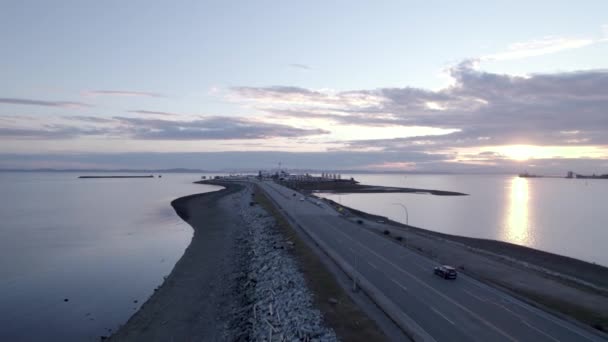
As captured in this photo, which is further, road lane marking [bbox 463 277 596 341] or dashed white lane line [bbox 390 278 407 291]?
dashed white lane line [bbox 390 278 407 291]

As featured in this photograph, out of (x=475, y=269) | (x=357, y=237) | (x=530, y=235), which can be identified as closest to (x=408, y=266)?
(x=475, y=269)

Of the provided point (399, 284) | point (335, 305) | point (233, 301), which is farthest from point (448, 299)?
point (233, 301)

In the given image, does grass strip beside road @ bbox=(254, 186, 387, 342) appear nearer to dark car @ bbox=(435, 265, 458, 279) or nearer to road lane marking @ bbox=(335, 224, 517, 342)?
road lane marking @ bbox=(335, 224, 517, 342)

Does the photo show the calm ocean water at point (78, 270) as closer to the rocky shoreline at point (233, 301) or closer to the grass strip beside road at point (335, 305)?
the rocky shoreline at point (233, 301)

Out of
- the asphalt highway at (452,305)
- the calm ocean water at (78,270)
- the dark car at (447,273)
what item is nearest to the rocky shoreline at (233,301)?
the calm ocean water at (78,270)

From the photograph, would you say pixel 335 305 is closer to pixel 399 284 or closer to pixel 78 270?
pixel 399 284

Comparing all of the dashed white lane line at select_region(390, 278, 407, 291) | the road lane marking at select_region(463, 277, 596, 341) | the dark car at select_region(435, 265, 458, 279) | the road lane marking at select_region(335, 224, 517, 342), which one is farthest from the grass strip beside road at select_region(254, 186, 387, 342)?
the road lane marking at select_region(463, 277, 596, 341)
